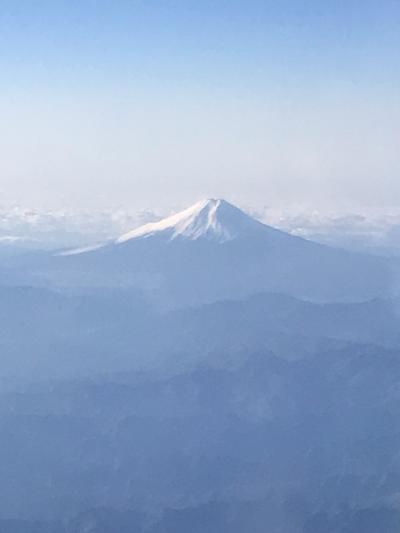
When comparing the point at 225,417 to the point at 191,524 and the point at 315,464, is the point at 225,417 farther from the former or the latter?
the point at 191,524

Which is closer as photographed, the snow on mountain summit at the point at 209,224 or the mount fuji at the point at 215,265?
the mount fuji at the point at 215,265

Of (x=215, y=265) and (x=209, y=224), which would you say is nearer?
(x=215, y=265)

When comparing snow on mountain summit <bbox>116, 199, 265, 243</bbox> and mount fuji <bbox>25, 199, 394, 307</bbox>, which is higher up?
snow on mountain summit <bbox>116, 199, 265, 243</bbox>

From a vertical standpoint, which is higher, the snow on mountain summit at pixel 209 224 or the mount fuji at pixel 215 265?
the snow on mountain summit at pixel 209 224

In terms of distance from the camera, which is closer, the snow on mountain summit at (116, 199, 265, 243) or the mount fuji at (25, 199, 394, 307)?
the mount fuji at (25, 199, 394, 307)

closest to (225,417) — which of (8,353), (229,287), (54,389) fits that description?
(54,389)
